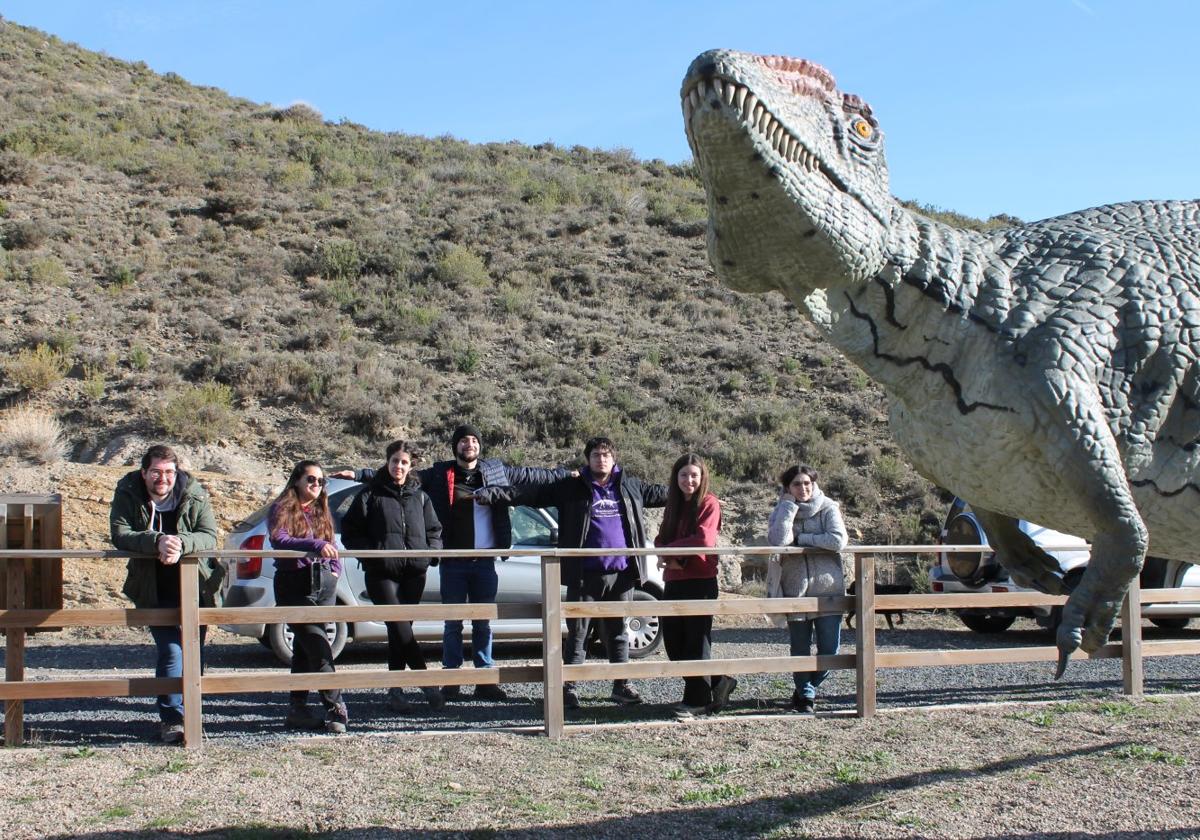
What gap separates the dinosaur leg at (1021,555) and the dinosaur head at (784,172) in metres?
0.88

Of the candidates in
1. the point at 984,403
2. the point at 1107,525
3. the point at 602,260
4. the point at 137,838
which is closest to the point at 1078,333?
the point at 984,403

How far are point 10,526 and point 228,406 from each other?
1302 cm

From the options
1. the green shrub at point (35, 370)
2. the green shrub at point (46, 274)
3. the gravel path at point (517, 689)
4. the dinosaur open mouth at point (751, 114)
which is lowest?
the gravel path at point (517, 689)

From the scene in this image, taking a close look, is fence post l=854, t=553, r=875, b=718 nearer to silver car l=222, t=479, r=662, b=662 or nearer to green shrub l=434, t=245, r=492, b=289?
silver car l=222, t=479, r=662, b=662

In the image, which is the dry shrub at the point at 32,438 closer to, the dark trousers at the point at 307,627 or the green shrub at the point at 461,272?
the dark trousers at the point at 307,627

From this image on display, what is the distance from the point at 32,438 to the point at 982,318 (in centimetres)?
1603

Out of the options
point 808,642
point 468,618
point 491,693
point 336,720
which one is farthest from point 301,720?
point 808,642

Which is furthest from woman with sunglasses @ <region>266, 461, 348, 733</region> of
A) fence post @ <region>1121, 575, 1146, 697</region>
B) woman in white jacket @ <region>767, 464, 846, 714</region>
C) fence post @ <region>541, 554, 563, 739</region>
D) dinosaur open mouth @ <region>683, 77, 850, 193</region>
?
dinosaur open mouth @ <region>683, 77, 850, 193</region>

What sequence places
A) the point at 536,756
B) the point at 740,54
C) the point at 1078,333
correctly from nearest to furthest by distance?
the point at 740,54 → the point at 1078,333 → the point at 536,756

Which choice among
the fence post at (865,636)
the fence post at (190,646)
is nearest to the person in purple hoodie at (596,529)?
the fence post at (865,636)

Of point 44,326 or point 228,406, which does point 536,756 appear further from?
point 44,326

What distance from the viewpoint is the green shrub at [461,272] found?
26531 mm

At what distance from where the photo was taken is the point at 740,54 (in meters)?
2.32

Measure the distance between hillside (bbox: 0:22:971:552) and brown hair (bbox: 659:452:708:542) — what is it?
9299 millimetres
